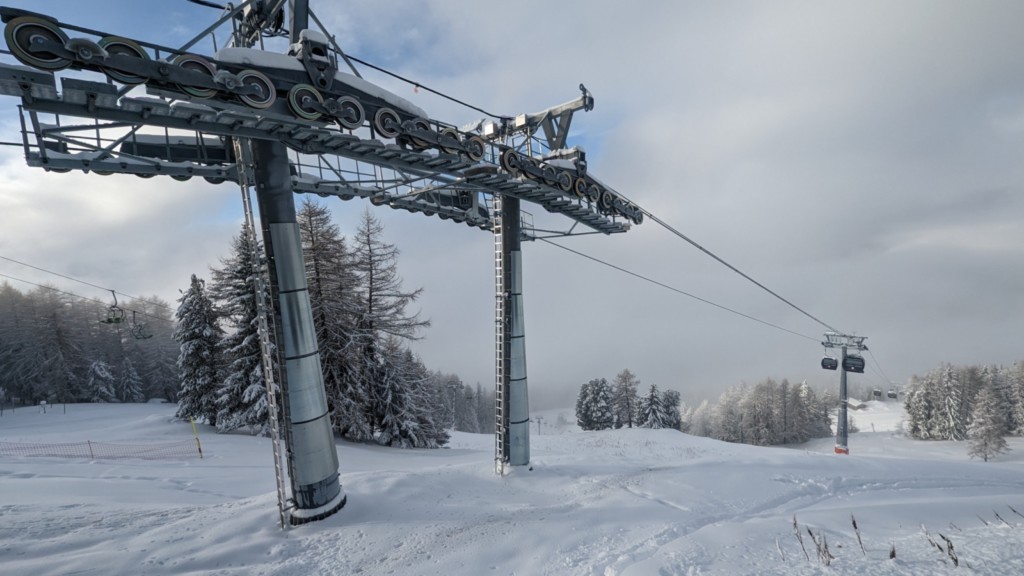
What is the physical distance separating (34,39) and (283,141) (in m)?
2.98

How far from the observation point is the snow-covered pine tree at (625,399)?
5309cm

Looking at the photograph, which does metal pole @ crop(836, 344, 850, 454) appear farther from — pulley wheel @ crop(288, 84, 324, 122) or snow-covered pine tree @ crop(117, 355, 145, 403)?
snow-covered pine tree @ crop(117, 355, 145, 403)

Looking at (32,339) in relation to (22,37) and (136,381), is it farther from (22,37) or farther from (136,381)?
(22,37)

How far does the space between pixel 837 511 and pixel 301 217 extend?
24373 mm

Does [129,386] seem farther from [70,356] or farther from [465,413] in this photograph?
[465,413]

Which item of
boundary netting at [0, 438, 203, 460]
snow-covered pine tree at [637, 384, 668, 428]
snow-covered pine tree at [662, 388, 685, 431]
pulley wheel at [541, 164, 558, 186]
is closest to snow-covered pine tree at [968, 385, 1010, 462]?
snow-covered pine tree at [662, 388, 685, 431]

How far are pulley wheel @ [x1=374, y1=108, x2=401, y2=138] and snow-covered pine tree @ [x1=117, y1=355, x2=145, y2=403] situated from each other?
59666 mm

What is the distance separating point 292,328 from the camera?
306 inches

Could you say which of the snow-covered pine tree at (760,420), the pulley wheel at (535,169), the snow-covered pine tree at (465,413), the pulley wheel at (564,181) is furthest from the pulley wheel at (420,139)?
the snow-covered pine tree at (760,420)

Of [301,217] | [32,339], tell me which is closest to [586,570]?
[301,217]

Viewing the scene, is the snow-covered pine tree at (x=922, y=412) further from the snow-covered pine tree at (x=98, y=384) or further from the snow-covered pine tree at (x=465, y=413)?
the snow-covered pine tree at (x=98, y=384)

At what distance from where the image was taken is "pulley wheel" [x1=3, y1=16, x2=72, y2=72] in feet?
15.5

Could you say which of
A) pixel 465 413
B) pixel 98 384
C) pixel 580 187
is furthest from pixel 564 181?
pixel 465 413

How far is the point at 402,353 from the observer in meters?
25.2
